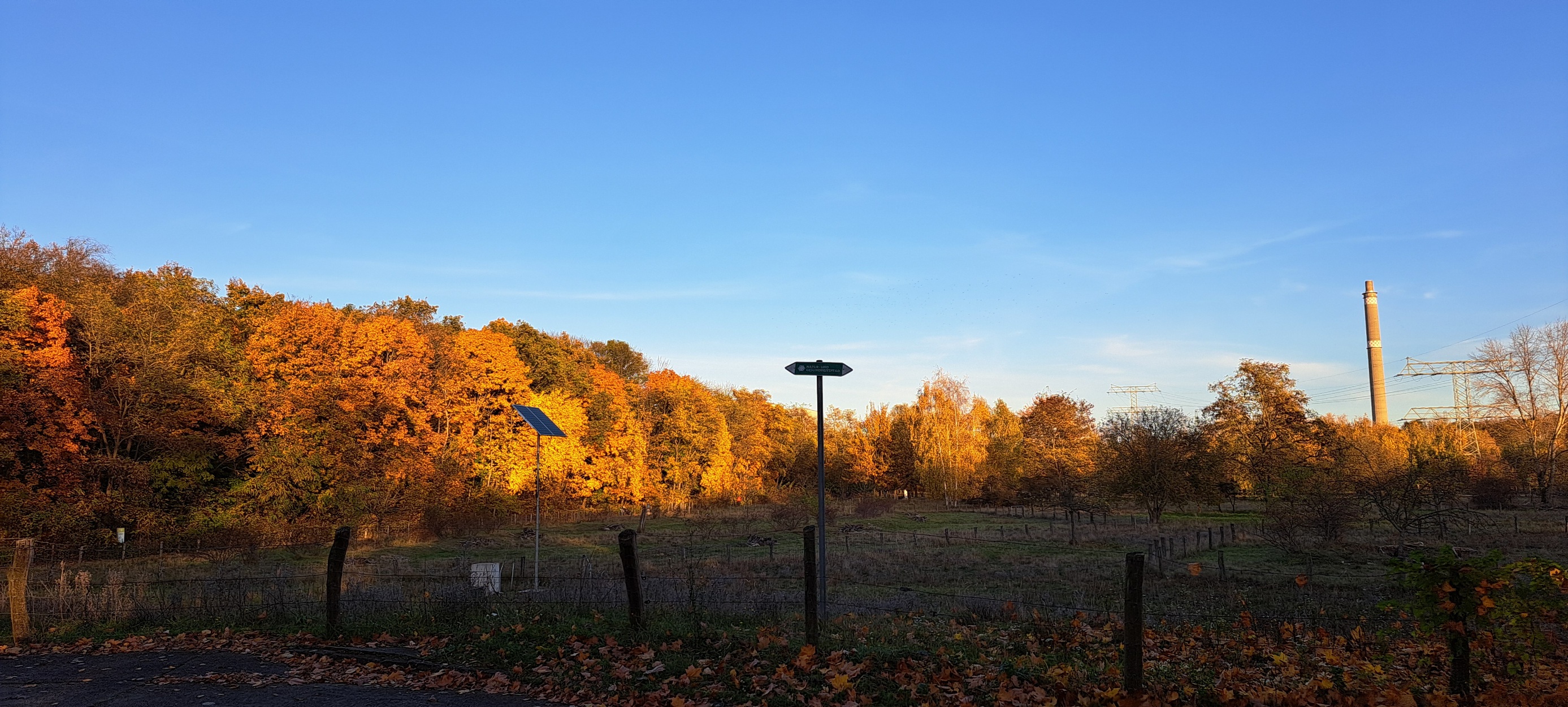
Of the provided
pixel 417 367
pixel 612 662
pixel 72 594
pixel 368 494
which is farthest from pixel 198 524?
pixel 612 662

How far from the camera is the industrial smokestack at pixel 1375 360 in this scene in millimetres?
95750

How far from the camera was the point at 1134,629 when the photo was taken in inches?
260

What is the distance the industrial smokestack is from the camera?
95750mm

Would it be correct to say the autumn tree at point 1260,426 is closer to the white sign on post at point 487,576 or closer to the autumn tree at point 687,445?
the autumn tree at point 687,445

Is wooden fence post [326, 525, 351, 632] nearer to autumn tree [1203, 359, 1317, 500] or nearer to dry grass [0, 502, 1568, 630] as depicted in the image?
dry grass [0, 502, 1568, 630]

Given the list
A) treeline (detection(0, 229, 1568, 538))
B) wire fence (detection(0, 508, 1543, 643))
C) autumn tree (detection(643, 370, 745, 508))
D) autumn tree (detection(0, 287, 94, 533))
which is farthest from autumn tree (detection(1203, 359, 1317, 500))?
autumn tree (detection(0, 287, 94, 533))

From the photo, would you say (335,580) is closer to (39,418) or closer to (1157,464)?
(39,418)

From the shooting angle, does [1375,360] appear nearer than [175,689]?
No

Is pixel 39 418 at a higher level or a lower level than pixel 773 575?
higher

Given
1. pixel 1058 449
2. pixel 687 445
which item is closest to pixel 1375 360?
pixel 1058 449

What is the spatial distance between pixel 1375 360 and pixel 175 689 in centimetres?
11539

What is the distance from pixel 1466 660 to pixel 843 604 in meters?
9.90

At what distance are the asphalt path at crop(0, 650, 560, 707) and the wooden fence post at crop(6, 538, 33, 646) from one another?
4.87 ft

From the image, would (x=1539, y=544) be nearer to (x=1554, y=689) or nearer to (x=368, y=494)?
(x=1554, y=689)
